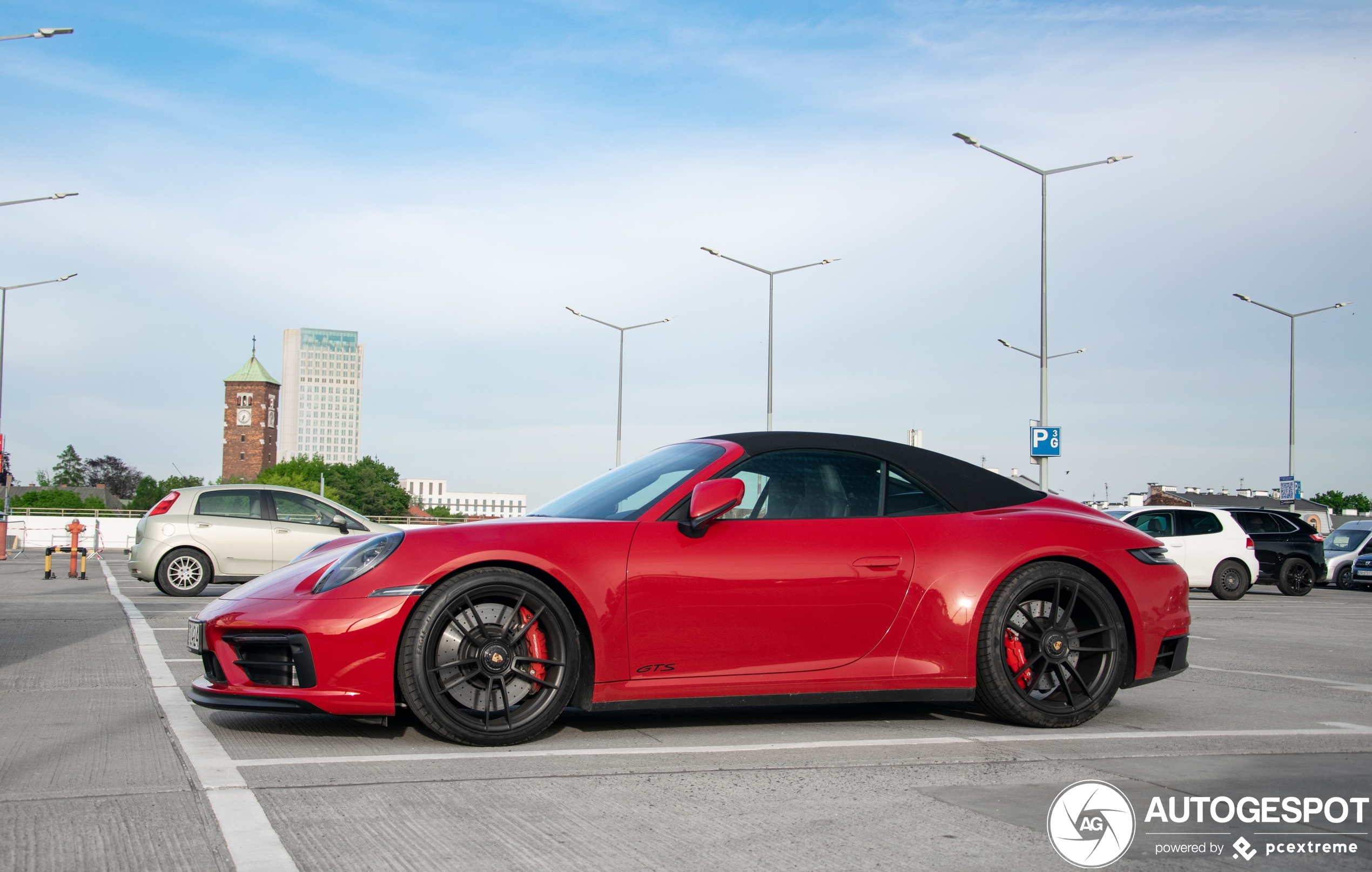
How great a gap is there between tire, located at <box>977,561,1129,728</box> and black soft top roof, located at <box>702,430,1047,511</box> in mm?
435

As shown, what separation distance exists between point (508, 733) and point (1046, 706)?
8.04 ft

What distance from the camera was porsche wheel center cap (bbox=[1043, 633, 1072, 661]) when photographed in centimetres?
529

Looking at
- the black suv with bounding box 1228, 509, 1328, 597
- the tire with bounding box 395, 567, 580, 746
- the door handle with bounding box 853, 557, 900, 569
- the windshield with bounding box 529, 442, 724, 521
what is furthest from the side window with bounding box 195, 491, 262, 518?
the black suv with bounding box 1228, 509, 1328, 597

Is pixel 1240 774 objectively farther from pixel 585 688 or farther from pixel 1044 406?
pixel 1044 406

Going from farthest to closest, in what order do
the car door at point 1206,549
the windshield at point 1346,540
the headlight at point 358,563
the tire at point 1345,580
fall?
the windshield at point 1346,540 < the tire at point 1345,580 < the car door at point 1206,549 < the headlight at point 358,563

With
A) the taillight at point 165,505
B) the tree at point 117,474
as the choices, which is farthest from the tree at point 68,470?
the taillight at point 165,505

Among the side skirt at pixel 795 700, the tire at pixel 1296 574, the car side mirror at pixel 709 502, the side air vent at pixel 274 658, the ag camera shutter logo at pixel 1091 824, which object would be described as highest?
the car side mirror at pixel 709 502

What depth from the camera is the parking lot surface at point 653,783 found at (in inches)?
124

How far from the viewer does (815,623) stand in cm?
495

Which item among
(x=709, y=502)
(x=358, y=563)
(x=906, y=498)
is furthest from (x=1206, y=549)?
(x=358, y=563)

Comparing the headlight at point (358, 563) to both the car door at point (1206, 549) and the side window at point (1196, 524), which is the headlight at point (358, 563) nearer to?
the car door at point (1206, 549)

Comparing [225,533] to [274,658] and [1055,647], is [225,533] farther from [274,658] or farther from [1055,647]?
[1055,647]

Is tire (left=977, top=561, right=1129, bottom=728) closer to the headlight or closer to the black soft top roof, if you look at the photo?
the black soft top roof

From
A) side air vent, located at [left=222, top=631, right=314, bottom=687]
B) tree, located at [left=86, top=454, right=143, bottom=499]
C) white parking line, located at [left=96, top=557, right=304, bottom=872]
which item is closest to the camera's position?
white parking line, located at [left=96, top=557, right=304, bottom=872]
